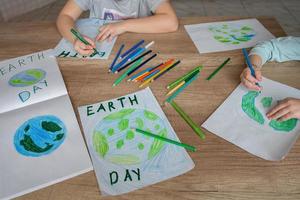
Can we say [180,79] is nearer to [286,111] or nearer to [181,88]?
[181,88]

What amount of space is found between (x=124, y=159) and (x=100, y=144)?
0.07 metres

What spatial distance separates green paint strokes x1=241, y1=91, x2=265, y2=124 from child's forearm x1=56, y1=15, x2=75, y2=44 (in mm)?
589

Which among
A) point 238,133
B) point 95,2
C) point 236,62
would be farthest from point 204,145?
point 95,2

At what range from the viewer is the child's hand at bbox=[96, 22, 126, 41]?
88 cm

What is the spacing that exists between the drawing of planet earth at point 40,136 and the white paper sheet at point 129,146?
6 cm

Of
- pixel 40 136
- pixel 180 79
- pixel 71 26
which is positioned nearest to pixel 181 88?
pixel 180 79

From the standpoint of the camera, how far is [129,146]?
0.53 metres

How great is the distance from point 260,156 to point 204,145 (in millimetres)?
108

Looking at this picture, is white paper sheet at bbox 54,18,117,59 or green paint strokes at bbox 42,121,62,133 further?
white paper sheet at bbox 54,18,117,59

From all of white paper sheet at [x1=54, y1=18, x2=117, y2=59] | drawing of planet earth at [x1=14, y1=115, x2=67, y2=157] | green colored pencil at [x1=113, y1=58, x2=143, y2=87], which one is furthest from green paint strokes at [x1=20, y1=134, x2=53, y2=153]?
white paper sheet at [x1=54, y1=18, x2=117, y2=59]

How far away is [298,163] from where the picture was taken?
0.49m

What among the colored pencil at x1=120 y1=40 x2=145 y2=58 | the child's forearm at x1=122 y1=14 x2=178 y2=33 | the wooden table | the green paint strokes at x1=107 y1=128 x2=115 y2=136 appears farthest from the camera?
the child's forearm at x1=122 y1=14 x2=178 y2=33

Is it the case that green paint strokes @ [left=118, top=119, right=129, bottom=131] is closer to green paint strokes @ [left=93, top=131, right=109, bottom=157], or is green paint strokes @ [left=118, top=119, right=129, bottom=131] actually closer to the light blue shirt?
green paint strokes @ [left=93, top=131, right=109, bottom=157]

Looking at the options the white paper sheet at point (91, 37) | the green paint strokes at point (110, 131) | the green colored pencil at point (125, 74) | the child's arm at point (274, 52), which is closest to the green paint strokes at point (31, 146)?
the green paint strokes at point (110, 131)
